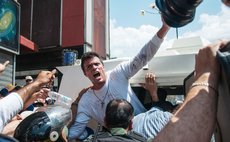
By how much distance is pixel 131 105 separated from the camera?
2.78 metres

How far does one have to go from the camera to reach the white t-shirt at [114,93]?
3.29m

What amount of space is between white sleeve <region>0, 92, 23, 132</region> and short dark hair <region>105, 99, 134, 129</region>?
702 millimetres

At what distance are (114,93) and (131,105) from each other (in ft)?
2.49

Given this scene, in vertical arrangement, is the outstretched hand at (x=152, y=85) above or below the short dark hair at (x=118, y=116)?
above

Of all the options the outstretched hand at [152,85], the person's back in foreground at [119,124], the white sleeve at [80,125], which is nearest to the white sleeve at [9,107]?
the person's back in foreground at [119,124]

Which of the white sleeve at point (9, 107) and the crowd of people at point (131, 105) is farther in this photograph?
the white sleeve at point (9, 107)

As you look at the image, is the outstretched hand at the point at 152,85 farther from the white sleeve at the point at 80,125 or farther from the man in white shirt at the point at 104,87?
the white sleeve at the point at 80,125

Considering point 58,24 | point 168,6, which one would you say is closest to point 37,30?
point 58,24

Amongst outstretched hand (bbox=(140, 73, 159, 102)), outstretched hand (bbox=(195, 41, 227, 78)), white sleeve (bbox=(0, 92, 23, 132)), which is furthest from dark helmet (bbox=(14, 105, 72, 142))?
outstretched hand (bbox=(195, 41, 227, 78))

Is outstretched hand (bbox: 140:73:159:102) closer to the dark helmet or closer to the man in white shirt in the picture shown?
the man in white shirt

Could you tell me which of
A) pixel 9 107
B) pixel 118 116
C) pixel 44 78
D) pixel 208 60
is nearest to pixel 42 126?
pixel 9 107

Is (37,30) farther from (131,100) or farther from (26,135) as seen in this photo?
(26,135)

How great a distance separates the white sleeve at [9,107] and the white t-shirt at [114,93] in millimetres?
1256

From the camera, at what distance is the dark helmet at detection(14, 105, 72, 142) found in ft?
7.67
